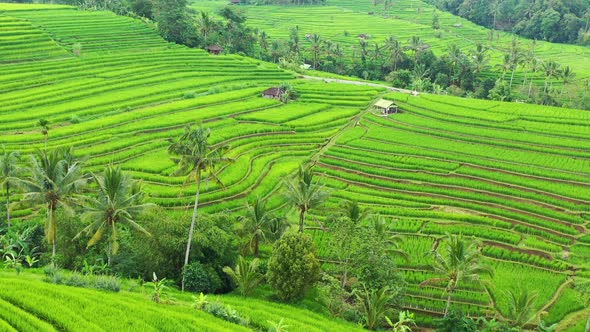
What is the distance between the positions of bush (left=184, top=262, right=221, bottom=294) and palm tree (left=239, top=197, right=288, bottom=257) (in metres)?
3.53

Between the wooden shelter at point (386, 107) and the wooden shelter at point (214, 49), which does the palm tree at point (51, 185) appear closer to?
the wooden shelter at point (386, 107)

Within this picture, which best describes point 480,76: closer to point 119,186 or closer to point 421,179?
point 421,179

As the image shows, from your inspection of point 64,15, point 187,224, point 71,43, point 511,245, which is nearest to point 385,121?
point 511,245

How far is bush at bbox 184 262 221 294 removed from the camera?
2650cm

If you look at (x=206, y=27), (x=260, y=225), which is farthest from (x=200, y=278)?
(x=206, y=27)

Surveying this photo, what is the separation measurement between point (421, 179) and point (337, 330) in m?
23.0

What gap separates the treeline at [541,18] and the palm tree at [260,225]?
110098 millimetres


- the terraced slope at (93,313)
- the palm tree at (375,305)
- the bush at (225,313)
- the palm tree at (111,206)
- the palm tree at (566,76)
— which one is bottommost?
the palm tree at (375,305)

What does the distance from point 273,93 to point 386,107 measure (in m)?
13.3

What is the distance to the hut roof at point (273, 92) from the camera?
6304 cm

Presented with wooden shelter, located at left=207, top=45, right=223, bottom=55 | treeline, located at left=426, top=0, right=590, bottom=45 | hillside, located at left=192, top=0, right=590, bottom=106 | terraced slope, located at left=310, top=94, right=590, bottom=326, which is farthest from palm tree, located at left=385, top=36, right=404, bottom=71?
treeline, located at left=426, top=0, right=590, bottom=45

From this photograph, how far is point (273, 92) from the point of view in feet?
208

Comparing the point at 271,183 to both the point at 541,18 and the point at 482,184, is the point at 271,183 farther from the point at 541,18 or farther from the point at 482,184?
the point at 541,18

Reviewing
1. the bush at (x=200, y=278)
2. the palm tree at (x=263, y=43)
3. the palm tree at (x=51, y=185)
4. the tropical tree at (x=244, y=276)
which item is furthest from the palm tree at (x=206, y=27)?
the tropical tree at (x=244, y=276)
